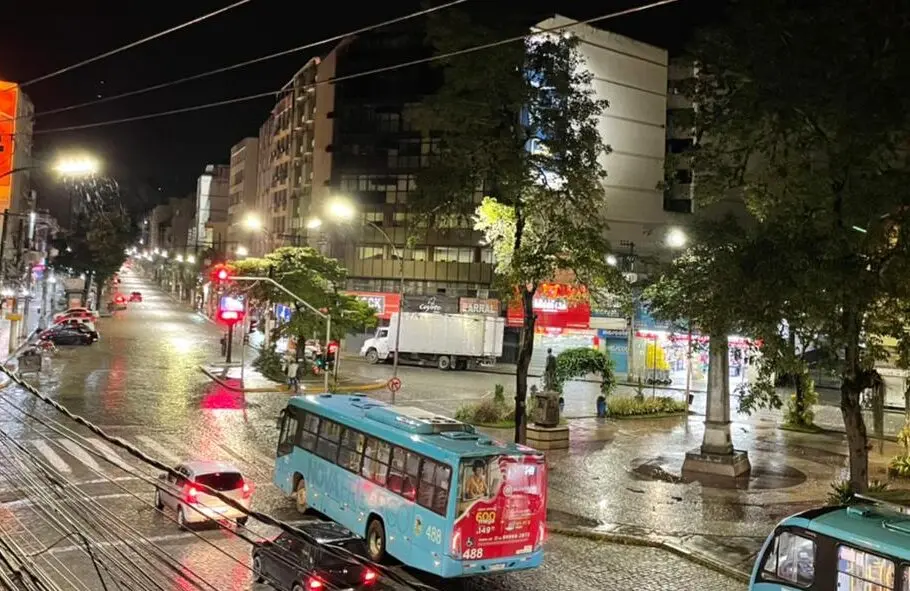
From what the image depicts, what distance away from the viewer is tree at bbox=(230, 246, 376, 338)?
4012 centimetres

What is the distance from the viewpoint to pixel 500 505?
12.9 metres

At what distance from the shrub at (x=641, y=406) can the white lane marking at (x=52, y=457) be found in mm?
22157

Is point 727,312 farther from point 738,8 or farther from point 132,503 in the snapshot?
point 132,503

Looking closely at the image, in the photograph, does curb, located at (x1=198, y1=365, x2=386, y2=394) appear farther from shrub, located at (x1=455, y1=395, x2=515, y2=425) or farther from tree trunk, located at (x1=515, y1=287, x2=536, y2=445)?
tree trunk, located at (x1=515, y1=287, x2=536, y2=445)

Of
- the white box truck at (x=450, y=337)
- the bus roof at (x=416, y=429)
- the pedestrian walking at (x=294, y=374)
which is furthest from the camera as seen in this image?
the white box truck at (x=450, y=337)

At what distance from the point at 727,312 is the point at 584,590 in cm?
691

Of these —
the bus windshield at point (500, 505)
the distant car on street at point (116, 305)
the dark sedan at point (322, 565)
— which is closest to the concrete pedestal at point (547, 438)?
the bus windshield at point (500, 505)

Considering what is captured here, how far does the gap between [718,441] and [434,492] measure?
12.9 metres

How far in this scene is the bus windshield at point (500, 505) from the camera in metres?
12.5

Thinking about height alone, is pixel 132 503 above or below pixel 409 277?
below

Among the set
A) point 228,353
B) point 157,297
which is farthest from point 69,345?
point 157,297

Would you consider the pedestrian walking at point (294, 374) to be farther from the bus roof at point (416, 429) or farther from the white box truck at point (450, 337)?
the bus roof at point (416, 429)

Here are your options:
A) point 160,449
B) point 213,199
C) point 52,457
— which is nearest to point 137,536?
point 52,457

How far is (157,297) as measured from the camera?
12225cm
